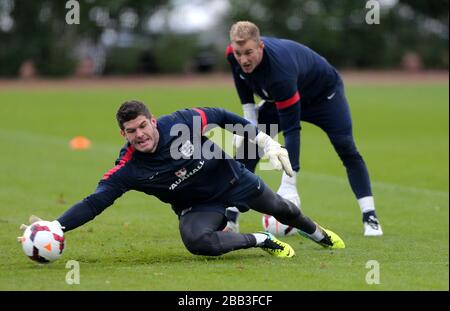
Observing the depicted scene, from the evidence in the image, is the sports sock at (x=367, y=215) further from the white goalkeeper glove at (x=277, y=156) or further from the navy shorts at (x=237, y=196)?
the navy shorts at (x=237, y=196)

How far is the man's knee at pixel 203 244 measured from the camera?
339 inches

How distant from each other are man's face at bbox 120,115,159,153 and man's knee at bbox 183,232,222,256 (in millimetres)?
924

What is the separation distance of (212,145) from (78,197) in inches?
229

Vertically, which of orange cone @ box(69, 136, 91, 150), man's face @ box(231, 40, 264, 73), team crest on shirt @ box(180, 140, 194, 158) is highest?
man's face @ box(231, 40, 264, 73)

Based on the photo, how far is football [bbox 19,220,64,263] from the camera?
26.6 ft

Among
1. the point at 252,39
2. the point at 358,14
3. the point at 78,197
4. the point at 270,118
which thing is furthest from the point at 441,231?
the point at 358,14

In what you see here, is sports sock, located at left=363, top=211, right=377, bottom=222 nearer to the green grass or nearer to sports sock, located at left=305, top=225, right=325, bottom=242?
the green grass

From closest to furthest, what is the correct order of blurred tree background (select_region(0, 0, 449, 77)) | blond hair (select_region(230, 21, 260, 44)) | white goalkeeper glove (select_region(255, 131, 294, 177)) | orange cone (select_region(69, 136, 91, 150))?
white goalkeeper glove (select_region(255, 131, 294, 177)) < blond hair (select_region(230, 21, 260, 44)) < orange cone (select_region(69, 136, 91, 150)) < blurred tree background (select_region(0, 0, 449, 77))

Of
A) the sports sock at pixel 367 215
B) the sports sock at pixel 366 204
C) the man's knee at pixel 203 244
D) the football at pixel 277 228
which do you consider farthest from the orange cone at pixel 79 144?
the man's knee at pixel 203 244

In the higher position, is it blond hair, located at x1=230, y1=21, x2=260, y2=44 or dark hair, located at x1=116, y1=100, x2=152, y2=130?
blond hair, located at x1=230, y1=21, x2=260, y2=44

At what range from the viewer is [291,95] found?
404 inches

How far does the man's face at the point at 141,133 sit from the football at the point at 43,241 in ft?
3.34

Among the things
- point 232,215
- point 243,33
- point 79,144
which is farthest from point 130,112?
point 79,144

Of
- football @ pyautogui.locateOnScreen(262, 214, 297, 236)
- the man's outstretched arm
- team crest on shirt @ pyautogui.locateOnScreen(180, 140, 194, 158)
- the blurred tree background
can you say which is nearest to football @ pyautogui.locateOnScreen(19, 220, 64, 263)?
the man's outstretched arm
